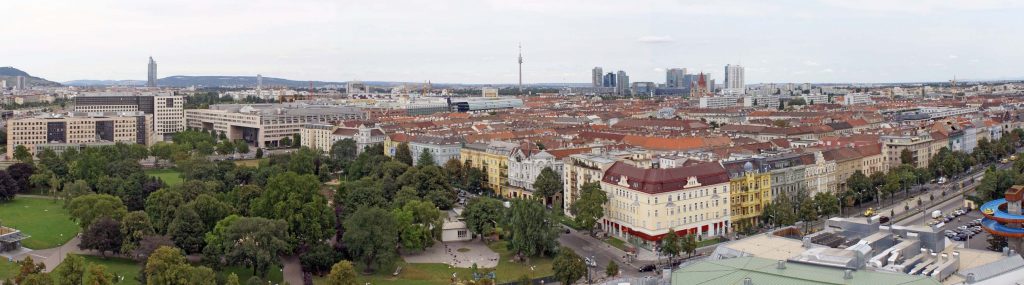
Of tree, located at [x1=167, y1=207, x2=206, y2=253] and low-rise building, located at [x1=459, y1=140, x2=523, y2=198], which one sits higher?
low-rise building, located at [x1=459, y1=140, x2=523, y2=198]

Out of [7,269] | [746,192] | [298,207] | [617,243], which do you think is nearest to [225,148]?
[298,207]

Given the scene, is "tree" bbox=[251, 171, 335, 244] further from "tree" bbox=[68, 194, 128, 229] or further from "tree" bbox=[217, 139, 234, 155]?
"tree" bbox=[217, 139, 234, 155]

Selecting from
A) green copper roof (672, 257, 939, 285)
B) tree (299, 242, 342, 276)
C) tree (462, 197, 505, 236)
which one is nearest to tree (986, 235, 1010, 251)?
green copper roof (672, 257, 939, 285)

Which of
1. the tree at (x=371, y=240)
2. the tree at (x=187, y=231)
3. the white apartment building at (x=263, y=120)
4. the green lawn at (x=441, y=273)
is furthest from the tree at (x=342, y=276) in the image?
the white apartment building at (x=263, y=120)

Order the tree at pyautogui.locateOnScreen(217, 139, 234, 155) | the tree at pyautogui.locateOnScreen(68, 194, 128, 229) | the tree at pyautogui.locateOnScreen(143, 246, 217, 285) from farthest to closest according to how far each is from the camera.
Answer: the tree at pyautogui.locateOnScreen(217, 139, 234, 155)
the tree at pyautogui.locateOnScreen(68, 194, 128, 229)
the tree at pyautogui.locateOnScreen(143, 246, 217, 285)

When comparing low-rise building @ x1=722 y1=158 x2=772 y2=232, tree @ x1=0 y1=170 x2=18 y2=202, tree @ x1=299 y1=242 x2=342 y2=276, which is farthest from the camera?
tree @ x1=0 y1=170 x2=18 y2=202

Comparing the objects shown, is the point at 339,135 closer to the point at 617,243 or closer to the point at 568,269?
the point at 617,243

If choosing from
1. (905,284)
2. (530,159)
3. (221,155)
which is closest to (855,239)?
(905,284)
